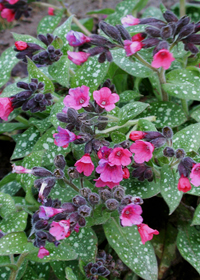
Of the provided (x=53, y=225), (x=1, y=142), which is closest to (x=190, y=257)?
(x=53, y=225)

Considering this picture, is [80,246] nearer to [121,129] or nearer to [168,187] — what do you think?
[168,187]

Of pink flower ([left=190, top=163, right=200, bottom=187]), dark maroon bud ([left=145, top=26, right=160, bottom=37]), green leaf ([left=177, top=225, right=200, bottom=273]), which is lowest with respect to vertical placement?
green leaf ([left=177, top=225, right=200, bottom=273])

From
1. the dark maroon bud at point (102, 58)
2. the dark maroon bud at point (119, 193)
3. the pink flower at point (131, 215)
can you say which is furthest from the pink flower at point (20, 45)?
the pink flower at point (131, 215)

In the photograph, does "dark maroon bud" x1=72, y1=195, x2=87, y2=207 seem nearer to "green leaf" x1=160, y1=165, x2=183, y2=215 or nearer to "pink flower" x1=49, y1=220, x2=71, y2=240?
"pink flower" x1=49, y1=220, x2=71, y2=240

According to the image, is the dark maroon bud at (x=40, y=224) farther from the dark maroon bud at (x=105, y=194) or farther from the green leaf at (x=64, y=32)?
the green leaf at (x=64, y=32)

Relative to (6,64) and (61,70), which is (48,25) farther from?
(61,70)

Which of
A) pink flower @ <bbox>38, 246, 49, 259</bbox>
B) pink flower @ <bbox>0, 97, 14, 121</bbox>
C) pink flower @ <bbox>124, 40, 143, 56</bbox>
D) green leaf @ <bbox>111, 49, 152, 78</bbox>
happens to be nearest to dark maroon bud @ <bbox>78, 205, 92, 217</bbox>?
pink flower @ <bbox>38, 246, 49, 259</bbox>
